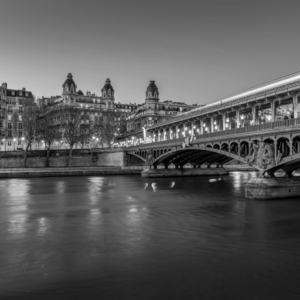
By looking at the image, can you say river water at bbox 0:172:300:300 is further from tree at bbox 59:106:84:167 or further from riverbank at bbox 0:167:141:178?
tree at bbox 59:106:84:167

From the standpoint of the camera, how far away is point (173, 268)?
13.5 metres

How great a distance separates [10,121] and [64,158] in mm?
40123

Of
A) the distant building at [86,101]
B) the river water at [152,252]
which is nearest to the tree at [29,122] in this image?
the distant building at [86,101]

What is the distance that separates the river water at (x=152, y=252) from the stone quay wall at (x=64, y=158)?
216ft

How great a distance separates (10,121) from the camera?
128 metres

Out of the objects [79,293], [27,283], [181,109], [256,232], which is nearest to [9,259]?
[27,283]

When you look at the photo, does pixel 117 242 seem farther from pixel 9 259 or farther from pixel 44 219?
pixel 44 219

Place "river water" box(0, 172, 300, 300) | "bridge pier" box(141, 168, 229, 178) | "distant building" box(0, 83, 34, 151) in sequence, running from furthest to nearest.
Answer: "distant building" box(0, 83, 34, 151) → "bridge pier" box(141, 168, 229, 178) → "river water" box(0, 172, 300, 300)

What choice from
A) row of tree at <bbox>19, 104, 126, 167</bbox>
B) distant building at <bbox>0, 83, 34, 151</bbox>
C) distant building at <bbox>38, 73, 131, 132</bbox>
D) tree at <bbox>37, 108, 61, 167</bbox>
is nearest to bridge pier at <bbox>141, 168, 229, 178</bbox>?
row of tree at <bbox>19, 104, 126, 167</bbox>

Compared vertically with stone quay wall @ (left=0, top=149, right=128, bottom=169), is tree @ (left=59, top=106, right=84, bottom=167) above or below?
above

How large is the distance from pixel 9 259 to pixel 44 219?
33.0 feet

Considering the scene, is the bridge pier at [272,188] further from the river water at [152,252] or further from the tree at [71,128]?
the tree at [71,128]

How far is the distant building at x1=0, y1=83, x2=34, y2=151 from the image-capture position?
399 feet

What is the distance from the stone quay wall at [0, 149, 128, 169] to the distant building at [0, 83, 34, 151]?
26098 millimetres
